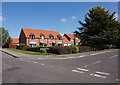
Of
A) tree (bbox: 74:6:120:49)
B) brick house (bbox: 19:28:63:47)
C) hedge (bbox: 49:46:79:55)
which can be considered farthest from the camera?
brick house (bbox: 19:28:63:47)

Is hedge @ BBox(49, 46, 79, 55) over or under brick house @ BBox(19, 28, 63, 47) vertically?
under

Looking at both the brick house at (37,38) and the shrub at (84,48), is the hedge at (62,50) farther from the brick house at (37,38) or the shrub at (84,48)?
the brick house at (37,38)

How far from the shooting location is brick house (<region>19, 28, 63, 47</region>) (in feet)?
124

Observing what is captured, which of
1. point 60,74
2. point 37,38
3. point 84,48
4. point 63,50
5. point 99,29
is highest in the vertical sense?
point 99,29

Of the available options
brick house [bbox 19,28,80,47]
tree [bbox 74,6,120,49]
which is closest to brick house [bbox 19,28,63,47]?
brick house [bbox 19,28,80,47]

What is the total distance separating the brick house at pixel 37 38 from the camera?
37.8 m

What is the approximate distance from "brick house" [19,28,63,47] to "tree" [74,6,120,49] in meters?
13.8

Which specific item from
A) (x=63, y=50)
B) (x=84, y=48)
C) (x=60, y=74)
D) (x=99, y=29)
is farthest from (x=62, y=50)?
(x=99, y=29)

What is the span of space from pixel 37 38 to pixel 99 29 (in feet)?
75.0

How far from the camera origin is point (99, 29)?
29.7 meters

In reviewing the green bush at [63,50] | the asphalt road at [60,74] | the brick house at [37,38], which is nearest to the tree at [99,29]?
the green bush at [63,50]

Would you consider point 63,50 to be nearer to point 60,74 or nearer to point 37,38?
point 60,74

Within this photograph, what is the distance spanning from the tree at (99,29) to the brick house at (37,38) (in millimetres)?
13771

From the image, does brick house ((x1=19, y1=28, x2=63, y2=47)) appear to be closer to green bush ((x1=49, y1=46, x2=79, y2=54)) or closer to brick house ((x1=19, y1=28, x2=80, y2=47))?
brick house ((x1=19, y1=28, x2=80, y2=47))
